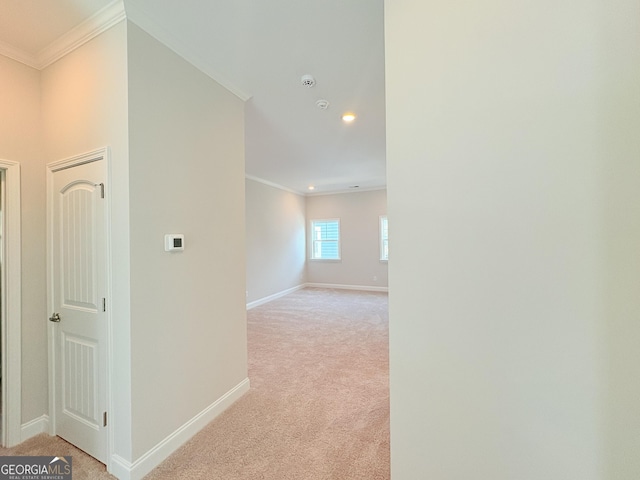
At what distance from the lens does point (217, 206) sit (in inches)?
84.0

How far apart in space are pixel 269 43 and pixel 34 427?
3266 millimetres

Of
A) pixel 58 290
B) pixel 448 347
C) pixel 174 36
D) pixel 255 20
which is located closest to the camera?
pixel 448 347

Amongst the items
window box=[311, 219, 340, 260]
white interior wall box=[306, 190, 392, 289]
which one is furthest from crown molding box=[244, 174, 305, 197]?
window box=[311, 219, 340, 260]

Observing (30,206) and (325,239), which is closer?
(30,206)

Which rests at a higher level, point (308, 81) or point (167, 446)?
point (308, 81)

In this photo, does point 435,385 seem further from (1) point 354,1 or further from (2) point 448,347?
(1) point 354,1

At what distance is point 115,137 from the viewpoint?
1.54 m

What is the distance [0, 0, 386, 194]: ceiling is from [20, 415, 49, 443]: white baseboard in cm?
264

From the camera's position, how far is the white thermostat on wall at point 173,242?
1.71 meters

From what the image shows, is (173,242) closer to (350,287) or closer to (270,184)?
(270,184)

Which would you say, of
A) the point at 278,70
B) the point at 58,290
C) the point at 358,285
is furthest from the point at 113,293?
the point at 358,285

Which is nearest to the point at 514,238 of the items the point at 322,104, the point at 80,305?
the point at 322,104

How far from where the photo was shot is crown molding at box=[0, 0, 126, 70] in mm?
1510

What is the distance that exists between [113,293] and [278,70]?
200cm
